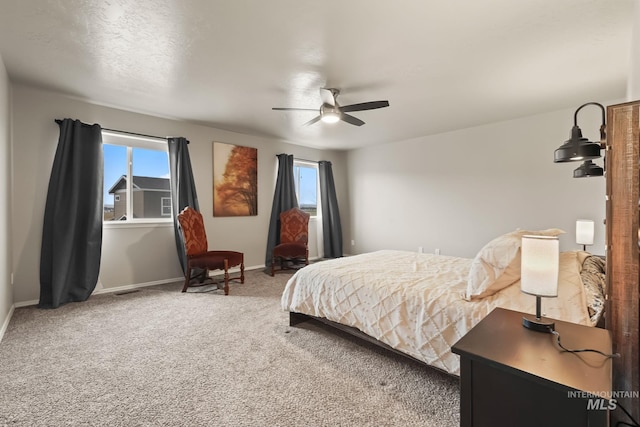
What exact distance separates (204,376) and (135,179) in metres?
3.29

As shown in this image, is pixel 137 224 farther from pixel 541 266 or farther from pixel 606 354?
pixel 606 354

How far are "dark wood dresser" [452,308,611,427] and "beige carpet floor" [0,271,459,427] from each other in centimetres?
63

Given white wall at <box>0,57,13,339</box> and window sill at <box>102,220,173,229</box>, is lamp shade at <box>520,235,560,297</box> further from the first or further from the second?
window sill at <box>102,220,173,229</box>

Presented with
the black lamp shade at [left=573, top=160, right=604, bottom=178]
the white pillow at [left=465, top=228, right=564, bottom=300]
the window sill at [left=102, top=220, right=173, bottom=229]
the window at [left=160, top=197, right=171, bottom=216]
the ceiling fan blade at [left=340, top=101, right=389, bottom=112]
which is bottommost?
the white pillow at [left=465, top=228, right=564, bottom=300]

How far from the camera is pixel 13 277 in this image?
3.21m

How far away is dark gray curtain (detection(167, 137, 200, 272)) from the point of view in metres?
4.25

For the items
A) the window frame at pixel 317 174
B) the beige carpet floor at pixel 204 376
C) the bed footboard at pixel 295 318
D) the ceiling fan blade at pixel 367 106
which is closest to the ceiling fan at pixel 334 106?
the ceiling fan blade at pixel 367 106

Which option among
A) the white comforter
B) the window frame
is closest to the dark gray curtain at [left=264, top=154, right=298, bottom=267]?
the window frame

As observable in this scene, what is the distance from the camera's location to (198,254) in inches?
155

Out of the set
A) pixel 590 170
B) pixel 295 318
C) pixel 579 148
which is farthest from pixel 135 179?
pixel 590 170

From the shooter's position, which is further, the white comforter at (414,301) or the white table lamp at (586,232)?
the white table lamp at (586,232)

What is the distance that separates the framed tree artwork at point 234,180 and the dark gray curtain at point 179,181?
54 centimetres

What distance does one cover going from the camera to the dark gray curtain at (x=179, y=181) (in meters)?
4.25

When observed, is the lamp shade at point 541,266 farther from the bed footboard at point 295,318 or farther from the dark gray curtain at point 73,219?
the dark gray curtain at point 73,219
